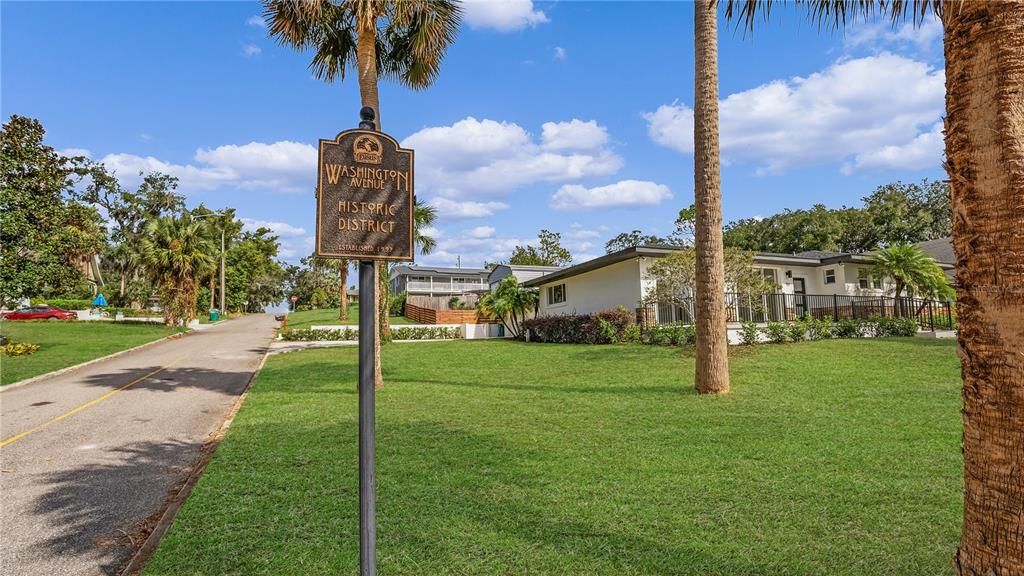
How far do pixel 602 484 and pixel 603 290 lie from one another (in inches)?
740

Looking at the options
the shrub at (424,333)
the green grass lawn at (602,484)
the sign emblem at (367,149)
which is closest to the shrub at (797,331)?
the green grass lawn at (602,484)

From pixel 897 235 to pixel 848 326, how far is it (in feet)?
102

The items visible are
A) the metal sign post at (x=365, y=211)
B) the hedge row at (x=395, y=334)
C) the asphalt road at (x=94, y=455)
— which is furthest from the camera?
the hedge row at (x=395, y=334)

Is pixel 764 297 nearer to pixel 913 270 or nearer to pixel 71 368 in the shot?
pixel 913 270

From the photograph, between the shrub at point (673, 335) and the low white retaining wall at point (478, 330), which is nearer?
the shrub at point (673, 335)

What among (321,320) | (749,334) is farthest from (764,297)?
(321,320)

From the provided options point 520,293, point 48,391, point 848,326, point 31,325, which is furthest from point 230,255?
point 848,326

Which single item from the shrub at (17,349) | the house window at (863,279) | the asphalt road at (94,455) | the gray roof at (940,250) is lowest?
the asphalt road at (94,455)

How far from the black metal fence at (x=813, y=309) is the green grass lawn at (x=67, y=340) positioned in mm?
18727

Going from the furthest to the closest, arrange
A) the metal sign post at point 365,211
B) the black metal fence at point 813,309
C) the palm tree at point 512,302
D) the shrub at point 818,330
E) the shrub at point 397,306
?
the shrub at point 397,306 → the palm tree at point 512,302 → the black metal fence at point 813,309 → the shrub at point 818,330 → the metal sign post at point 365,211

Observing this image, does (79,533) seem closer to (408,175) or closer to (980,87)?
(408,175)

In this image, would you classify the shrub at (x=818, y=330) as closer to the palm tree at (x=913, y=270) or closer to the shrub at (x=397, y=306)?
the palm tree at (x=913, y=270)

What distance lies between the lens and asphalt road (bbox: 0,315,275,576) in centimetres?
421

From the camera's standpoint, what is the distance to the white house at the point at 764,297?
64.8 ft
